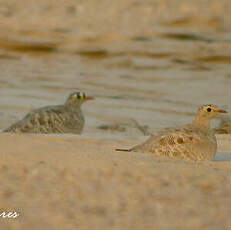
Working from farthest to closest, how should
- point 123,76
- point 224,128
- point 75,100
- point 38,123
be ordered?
point 123,76 → point 75,100 → point 224,128 → point 38,123

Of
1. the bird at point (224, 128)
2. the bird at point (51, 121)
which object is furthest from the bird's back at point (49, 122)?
the bird at point (224, 128)

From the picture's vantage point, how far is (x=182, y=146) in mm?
7836

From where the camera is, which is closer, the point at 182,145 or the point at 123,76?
the point at 182,145

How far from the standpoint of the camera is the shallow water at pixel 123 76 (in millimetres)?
14578

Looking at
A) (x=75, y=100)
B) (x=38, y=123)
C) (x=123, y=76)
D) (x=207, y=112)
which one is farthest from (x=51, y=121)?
(x=123, y=76)

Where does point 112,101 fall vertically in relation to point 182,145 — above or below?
below

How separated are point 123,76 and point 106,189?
12.4 m

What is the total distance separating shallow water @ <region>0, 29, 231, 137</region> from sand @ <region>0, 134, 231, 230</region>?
194 inches

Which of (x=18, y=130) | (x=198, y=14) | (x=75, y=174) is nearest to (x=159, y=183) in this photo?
(x=75, y=174)

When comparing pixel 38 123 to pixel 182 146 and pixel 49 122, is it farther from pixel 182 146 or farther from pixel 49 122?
pixel 182 146

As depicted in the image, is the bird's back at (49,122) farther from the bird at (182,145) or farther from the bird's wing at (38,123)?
the bird at (182,145)

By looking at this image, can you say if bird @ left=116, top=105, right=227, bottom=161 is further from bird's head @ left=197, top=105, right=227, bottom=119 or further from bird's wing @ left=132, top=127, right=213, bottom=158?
bird's head @ left=197, top=105, right=227, bottom=119

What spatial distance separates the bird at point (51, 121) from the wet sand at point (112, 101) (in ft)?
1.39

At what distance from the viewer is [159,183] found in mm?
6484
